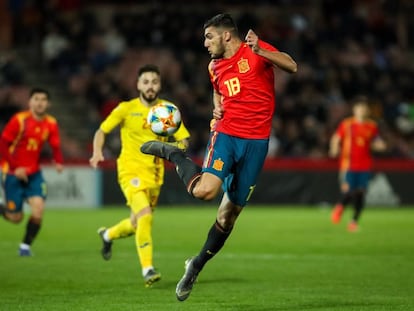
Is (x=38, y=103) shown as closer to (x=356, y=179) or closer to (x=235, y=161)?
(x=235, y=161)

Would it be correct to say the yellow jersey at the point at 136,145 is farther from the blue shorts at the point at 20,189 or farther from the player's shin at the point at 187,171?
the blue shorts at the point at 20,189

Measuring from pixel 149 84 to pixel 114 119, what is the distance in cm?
55

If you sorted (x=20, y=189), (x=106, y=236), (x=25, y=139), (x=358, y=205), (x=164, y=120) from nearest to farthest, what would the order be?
(x=164, y=120)
(x=106, y=236)
(x=25, y=139)
(x=20, y=189)
(x=358, y=205)

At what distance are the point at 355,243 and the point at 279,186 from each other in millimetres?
10449

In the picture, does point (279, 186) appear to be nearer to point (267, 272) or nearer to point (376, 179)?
point (376, 179)

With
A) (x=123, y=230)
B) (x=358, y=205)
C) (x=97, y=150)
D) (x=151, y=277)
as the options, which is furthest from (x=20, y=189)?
(x=358, y=205)

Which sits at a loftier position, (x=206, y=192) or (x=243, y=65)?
(x=243, y=65)

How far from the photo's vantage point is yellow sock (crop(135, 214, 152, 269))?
10.7 m

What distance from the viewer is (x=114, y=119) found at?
11414 mm

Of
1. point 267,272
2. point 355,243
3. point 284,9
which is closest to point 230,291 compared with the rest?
point 267,272

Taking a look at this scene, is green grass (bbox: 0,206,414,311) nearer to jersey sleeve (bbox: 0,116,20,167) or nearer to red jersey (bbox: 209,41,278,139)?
jersey sleeve (bbox: 0,116,20,167)

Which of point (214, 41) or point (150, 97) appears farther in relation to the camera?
point (150, 97)

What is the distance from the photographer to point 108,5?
30.7 meters

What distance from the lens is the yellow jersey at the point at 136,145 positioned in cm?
1142
